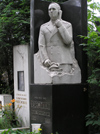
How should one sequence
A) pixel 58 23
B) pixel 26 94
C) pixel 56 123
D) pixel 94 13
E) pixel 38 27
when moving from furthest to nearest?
pixel 26 94
pixel 94 13
pixel 38 27
pixel 58 23
pixel 56 123

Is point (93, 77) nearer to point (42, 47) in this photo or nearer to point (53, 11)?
point (42, 47)

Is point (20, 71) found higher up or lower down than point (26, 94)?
higher up

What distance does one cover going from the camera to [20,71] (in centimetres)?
965

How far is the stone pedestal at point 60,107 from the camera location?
22.3 ft

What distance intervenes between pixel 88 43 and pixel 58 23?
0.97 metres

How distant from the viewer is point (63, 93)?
6934 mm

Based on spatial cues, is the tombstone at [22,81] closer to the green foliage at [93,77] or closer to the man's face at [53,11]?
the man's face at [53,11]

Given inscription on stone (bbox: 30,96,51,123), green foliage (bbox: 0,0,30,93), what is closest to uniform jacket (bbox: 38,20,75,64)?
inscription on stone (bbox: 30,96,51,123)

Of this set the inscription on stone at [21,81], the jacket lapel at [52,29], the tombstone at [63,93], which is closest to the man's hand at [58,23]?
the jacket lapel at [52,29]

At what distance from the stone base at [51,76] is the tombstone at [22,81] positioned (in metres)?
1.84

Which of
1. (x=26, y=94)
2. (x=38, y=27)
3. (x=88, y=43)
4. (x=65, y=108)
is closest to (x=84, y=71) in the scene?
(x=88, y=43)

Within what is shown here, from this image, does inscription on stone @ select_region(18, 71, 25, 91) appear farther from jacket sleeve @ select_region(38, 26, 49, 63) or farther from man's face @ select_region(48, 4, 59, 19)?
man's face @ select_region(48, 4, 59, 19)

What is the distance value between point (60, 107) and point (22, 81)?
3049mm

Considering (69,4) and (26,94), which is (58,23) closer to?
(69,4)
